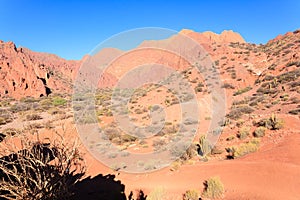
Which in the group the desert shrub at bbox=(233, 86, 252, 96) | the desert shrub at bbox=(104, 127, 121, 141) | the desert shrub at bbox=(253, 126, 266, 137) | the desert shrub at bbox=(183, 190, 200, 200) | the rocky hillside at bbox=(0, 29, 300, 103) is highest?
the rocky hillside at bbox=(0, 29, 300, 103)

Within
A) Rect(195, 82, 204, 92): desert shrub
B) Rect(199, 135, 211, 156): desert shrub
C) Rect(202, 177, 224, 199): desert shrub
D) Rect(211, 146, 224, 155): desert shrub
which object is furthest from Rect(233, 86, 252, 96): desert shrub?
Rect(202, 177, 224, 199): desert shrub

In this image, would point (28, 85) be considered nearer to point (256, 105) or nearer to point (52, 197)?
point (256, 105)

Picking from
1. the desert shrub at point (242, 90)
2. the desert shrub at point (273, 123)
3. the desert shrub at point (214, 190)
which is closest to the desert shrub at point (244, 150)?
the desert shrub at point (273, 123)

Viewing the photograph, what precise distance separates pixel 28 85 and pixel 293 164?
46.5m

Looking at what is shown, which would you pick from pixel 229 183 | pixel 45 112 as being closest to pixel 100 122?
pixel 45 112

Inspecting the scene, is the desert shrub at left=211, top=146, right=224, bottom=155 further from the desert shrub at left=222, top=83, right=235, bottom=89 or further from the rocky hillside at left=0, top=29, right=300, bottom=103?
the desert shrub at left=222, top=83, right=235, bottom=89

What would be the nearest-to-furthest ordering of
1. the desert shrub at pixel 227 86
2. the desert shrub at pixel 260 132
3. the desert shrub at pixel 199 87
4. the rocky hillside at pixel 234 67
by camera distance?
1. the desert shrub at pixel 260 132
2. the rocky hillside at pixel 234 67
3. the desert shrub at pixel 227 86
4. the desert shrub at pixel 199 87

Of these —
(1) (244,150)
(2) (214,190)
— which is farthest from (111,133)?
(2) (214,190)

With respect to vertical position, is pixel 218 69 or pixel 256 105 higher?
pixel 218 69

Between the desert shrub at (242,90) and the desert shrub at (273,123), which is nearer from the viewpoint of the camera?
the desert shrub at (273,123)

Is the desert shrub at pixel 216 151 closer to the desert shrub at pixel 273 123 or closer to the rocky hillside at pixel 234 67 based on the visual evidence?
the desert shrub at pixel 273 123

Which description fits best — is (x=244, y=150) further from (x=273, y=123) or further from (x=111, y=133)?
(x=111, y=133)

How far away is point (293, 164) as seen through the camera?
24.8 feet

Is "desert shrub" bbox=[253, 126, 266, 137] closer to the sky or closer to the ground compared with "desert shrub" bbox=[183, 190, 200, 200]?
closer to the sky
